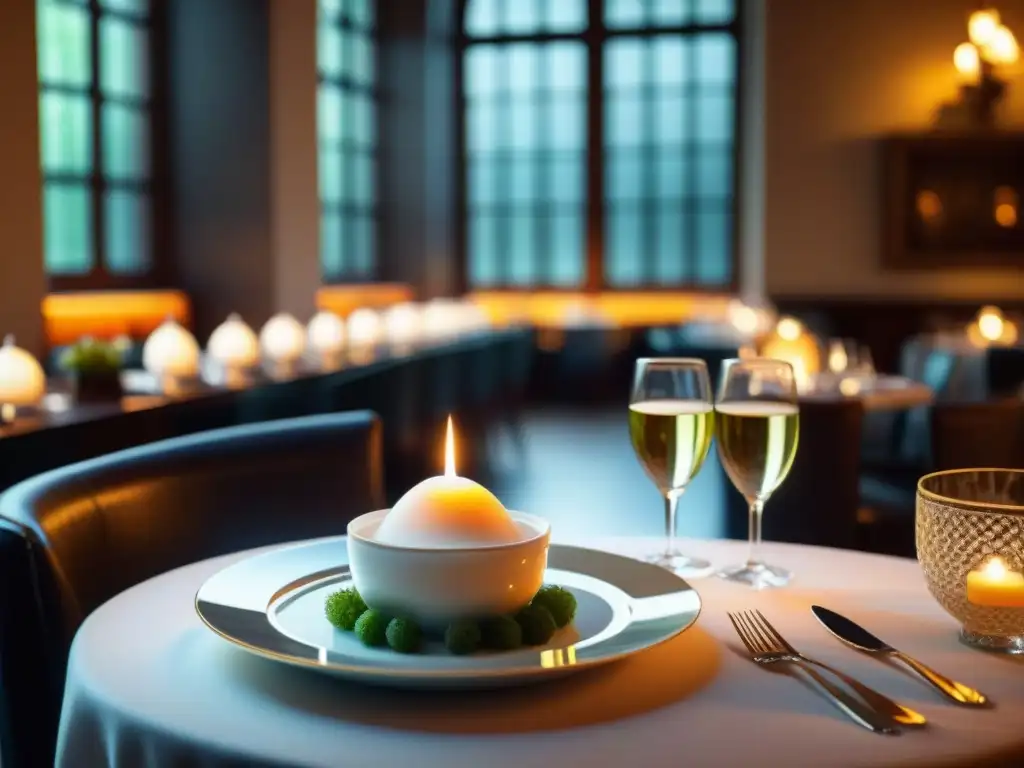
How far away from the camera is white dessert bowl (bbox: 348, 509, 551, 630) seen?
0.90 m

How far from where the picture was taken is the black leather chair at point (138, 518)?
50.8 inches

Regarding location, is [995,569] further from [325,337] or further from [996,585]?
[325,337]

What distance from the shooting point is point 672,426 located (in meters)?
1.23

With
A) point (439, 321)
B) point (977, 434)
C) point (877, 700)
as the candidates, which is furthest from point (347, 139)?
point (877, 700)

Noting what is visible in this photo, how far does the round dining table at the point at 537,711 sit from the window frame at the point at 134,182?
649 cm

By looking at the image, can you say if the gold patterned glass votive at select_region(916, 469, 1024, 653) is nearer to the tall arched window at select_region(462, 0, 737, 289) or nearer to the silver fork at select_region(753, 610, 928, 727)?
the silver fork at select_region(753, 610, 928, 727)

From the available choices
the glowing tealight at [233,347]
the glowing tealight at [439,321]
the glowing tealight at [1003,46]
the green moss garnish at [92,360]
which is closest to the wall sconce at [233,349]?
the glowing tealight at [233,347]

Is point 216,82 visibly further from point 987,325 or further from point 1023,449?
point 1023,449

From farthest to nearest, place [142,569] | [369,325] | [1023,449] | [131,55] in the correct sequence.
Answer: [131,55] → [369,325] → [1023,449] → [142,569]

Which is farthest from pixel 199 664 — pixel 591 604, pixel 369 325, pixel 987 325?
pixel 987 325

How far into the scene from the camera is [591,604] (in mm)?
1044

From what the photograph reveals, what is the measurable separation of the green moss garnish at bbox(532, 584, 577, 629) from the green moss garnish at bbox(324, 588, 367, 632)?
0.14 m

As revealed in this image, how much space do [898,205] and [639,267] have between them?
8.56 feet

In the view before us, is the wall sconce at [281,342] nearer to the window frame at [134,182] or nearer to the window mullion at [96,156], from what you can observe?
the window frame at [134,182]
